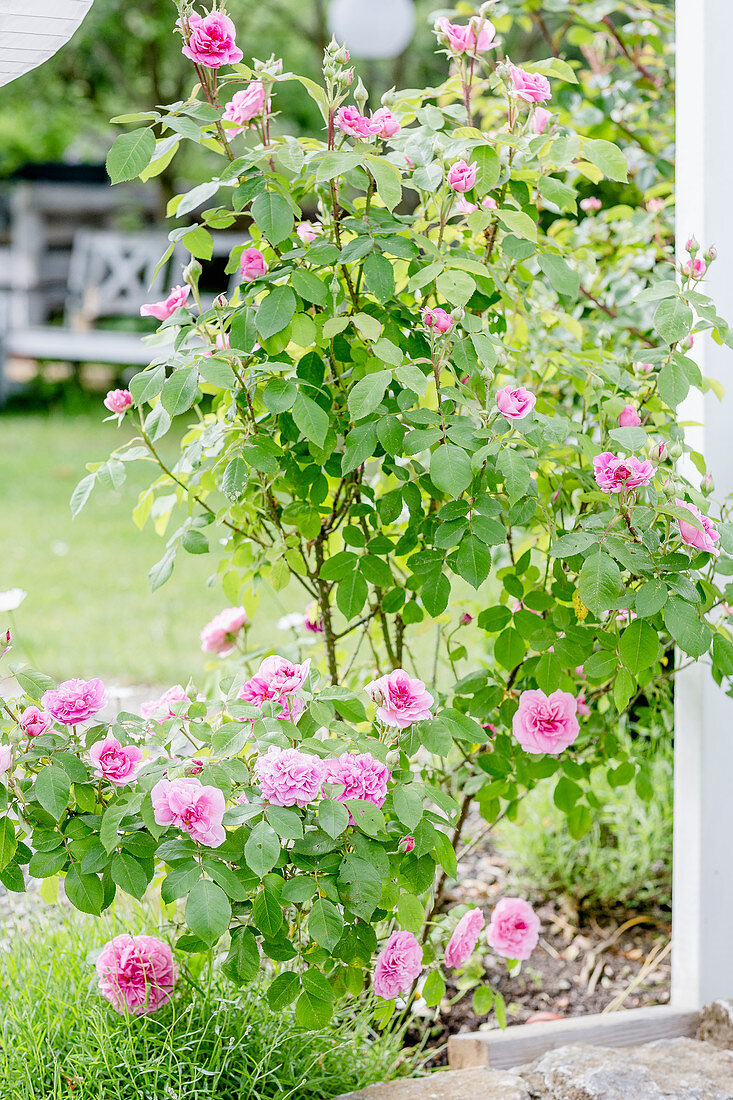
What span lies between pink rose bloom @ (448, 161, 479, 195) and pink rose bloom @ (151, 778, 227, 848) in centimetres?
70

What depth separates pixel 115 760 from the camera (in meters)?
1.10

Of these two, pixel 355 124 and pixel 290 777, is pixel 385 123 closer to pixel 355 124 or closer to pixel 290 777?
pixel 355 124

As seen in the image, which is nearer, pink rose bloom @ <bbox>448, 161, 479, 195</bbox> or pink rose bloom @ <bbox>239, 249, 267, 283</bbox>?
pink rose bloom @ <bbox>448, 161, 479, 195</bbox>

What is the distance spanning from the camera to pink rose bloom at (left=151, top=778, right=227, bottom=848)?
1.01 m

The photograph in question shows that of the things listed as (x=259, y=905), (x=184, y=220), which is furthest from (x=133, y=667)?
(x=184, y=220)

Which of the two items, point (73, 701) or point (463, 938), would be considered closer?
point (73, 701)

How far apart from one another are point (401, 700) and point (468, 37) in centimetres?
78

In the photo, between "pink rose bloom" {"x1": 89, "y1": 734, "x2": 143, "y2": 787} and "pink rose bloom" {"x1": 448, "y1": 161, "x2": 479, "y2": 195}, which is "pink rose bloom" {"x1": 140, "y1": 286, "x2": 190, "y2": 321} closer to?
"pink rose bloom" {"x1": 448, "y1": 161, "x2": 479, "y2": 195}

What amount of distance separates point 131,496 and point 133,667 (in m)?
2.40

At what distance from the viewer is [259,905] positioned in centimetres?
105

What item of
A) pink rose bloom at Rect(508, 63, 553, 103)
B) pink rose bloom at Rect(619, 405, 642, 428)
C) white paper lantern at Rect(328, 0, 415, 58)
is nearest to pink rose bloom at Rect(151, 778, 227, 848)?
pink rose bloom at Rect(619, 405, 642, 428)

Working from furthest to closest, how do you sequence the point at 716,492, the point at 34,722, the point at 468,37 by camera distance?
1. the point at 716,492
2. the point at 468,37
3. the point at 34,722

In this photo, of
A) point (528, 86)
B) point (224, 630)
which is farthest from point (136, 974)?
point (528, 86)

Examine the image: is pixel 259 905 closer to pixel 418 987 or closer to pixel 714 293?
pixel 418 987
